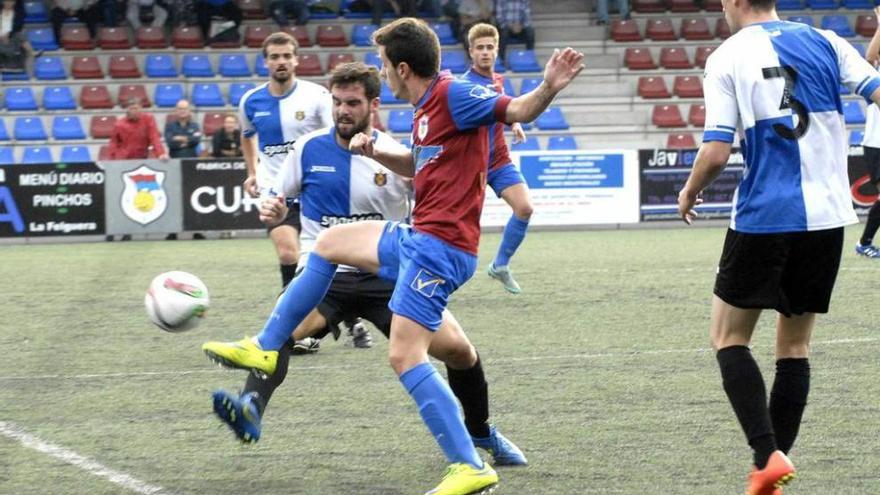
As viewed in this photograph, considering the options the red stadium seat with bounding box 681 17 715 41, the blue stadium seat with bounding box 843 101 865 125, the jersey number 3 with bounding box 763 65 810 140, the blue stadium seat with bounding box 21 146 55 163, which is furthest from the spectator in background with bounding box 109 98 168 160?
the jersey number 3 with bounding box 763 65 810 140

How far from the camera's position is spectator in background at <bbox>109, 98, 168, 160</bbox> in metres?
20.1

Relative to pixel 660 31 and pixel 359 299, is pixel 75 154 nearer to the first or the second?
pixel 660 31

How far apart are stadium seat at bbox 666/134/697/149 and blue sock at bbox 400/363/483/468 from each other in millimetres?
20201

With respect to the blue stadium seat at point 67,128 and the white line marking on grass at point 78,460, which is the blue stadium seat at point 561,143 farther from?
the white line marking on grass at point 78,460

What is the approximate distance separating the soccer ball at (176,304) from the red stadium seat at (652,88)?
819 inches

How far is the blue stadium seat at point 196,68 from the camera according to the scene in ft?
84.5

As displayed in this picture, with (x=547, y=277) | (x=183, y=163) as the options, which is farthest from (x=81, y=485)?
(x=183, y=163)

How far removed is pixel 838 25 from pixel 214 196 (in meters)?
14.3

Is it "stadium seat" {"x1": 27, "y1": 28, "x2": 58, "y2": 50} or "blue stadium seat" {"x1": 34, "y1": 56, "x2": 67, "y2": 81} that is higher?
"stadium seat" {"x1": 27, "y1": 28, "x2": 58, "y2": 50}

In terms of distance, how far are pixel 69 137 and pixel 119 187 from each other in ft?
16.7

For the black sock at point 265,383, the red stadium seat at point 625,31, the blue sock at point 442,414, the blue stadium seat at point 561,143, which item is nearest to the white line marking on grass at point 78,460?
the black sock at point 265,383

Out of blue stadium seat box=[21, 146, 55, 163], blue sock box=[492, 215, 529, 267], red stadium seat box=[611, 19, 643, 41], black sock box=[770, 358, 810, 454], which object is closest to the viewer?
black sock box=[770, 358, 810, 454]

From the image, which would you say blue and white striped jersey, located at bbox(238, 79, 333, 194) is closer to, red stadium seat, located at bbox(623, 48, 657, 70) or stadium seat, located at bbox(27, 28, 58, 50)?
stadium seat, located at bbox(27, 28, 58, 50)

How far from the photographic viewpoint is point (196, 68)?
25766 mm
